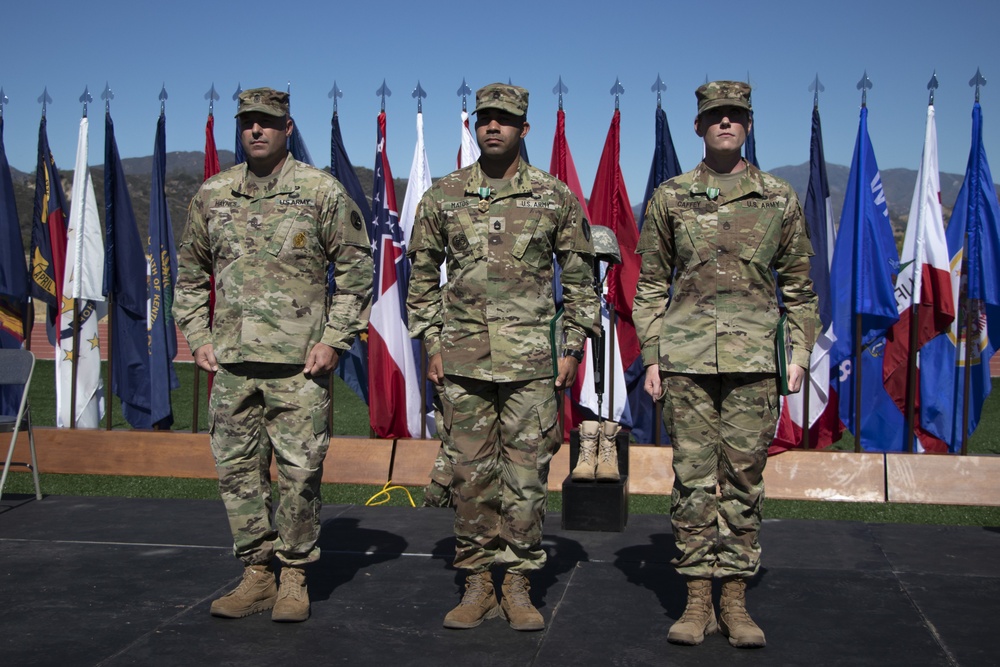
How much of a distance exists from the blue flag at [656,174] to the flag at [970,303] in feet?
6.25

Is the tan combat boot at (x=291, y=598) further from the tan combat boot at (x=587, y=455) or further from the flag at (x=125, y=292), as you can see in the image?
the flag at (x=125, y=292)

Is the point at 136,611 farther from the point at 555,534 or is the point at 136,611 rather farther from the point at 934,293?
the point at 934,293

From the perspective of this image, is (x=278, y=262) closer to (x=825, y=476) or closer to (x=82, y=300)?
(x=825, y=476)

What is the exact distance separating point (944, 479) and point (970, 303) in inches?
52.8

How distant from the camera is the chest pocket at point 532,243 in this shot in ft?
13.3

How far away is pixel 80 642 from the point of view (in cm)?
383

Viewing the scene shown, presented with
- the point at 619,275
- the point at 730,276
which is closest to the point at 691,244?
the point at 730,276

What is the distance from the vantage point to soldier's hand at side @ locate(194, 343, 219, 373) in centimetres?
425

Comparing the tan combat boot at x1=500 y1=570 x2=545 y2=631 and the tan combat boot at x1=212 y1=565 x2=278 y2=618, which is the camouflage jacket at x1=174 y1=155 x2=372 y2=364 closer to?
the tan combat boot at x1=212 y1=565 x2=278 y2=618

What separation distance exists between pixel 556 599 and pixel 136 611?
169 centimetres

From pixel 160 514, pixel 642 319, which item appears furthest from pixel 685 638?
pixel 160 514

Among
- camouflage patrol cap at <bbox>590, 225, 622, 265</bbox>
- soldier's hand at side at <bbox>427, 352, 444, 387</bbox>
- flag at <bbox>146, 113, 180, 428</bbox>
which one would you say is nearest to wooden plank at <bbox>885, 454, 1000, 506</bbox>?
camouflage patrol cap at <bbox>590, 225, 622, 265</bbox>

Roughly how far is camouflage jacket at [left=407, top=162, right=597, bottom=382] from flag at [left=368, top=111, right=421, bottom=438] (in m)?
3.28

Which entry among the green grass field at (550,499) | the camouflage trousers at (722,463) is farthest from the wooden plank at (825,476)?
the camouflage trousers at (722,463)
